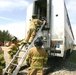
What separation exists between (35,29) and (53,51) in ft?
Answer: 5.03

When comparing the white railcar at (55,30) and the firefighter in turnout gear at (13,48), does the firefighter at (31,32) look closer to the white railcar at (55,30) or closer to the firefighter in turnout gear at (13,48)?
the white railcar at (55,30)

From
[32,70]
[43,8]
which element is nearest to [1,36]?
[43,8]

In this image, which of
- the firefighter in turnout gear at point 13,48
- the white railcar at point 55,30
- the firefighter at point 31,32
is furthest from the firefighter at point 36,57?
the white railcar at point 55,30

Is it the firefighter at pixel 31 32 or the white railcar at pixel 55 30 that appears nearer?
the firefighter at pixel 31 32

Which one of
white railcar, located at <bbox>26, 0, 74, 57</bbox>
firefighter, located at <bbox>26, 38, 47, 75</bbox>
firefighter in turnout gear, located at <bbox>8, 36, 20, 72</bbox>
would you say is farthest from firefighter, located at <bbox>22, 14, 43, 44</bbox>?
firefighter, located at <bbox>26, 38, 47, 75</bbox>

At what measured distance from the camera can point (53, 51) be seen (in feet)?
34.1

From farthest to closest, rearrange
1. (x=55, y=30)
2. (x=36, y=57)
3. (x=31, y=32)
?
(x=55, y=30)
(x=31, y=32)
(x=36, y=57)

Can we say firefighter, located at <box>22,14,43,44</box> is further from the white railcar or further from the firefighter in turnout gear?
the firefighter in turnout gear

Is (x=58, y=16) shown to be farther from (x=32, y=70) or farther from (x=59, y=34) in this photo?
(x=32, y=70)

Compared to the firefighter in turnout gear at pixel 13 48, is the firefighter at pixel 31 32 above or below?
above

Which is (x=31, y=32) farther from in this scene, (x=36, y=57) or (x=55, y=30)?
(x=36, y=57)

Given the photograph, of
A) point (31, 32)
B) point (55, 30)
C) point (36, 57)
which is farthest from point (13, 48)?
point (36, 57)

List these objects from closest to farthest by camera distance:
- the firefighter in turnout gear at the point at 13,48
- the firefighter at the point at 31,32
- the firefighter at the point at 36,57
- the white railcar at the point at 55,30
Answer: the firefighter at the point at 36,57 < the firefighter at the point at 31,32 < the firefighter in turnout gear at the point at 13,48 < the white railcar at the point at 55,30

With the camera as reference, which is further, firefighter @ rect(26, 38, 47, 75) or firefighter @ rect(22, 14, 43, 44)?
firefighter @ rect(22, 14, 43, 44)
